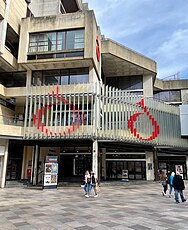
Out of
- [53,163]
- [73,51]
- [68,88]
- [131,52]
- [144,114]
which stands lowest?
[53,163]

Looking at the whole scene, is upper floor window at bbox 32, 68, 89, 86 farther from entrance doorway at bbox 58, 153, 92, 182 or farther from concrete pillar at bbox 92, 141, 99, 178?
entrance doorway at bbox 58, 153, 92, 182

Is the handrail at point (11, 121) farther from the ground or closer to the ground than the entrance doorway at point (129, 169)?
farther from the ground

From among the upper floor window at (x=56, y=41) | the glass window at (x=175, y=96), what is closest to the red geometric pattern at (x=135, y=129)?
the upper floor window at (x=56, y=41)

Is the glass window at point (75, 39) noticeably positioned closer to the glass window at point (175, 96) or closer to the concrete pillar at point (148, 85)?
the concrete pillar at point (148, 85)

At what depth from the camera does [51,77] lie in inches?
934

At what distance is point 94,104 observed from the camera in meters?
20.9

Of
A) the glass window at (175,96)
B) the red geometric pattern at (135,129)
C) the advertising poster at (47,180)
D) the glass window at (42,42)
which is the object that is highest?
the glass window at (42,42)

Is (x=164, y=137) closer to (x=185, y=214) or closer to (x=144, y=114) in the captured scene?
(x=144, y=114)

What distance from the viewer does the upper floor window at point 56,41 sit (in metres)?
22.3

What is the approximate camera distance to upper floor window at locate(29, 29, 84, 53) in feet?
73.0

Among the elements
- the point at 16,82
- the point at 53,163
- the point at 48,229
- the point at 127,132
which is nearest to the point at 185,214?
the point at 48,229

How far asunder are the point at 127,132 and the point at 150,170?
8.43 m

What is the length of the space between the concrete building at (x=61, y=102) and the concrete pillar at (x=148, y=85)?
3914 mm

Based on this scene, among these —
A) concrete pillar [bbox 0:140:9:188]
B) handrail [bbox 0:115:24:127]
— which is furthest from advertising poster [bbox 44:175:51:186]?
handrail [bbox 0:115:24:127]
